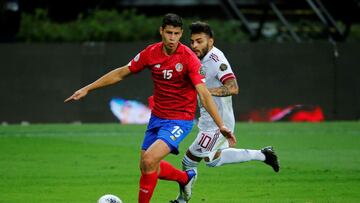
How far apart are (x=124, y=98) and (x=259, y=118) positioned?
3787 mm

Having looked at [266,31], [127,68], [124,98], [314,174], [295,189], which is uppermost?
[127,68]

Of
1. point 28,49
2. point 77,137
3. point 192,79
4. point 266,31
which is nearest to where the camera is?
point 192,79

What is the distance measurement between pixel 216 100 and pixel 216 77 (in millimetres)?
427

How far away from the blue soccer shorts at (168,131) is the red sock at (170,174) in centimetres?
42

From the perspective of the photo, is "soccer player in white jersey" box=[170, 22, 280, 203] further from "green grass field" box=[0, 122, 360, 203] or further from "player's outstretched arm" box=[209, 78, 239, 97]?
"green grass field" box=[0, 122, 360, 203]

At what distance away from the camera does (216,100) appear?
13352mm

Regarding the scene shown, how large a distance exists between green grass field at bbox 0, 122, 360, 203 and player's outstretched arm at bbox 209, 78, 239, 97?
134cm

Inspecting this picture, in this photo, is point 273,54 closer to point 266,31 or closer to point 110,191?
point 266,31

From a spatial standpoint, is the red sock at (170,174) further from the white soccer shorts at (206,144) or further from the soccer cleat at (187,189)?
the white soccer shorts at (206,144)

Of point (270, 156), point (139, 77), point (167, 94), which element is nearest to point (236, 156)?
point (270, 156)

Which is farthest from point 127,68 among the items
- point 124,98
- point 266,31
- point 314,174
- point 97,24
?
point 266,31

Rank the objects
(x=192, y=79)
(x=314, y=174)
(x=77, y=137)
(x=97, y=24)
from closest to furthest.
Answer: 1. (x=192, y=79)
2. (x=314, y=174)
3. (x=77, y=137)
4. (x=97, y=24)

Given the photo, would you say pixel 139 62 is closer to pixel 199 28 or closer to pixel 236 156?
pixel 199 28

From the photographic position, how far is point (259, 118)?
27500mm
